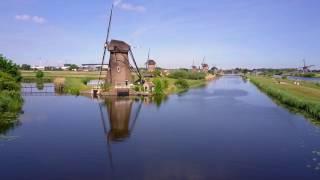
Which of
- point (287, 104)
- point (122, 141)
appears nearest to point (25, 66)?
point (287, 104)

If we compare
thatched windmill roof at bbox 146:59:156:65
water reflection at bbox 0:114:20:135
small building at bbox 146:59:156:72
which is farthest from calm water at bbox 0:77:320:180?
small building at bbox 146:59:156:72

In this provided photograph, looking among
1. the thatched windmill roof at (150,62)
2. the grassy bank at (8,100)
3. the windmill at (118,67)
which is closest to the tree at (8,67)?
the grassy bank at (8,100)

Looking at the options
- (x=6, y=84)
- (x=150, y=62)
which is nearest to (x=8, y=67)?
(x=6, y=84)

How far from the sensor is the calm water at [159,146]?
1391 centimetres

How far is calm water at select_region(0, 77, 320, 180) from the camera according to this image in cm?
1391

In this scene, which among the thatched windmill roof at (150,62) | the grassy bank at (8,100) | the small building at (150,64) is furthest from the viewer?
the small building at (150,64)

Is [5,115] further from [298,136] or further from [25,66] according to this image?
[25,66]

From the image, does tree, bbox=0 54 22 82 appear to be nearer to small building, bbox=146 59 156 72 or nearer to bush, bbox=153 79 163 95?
bush, bbox=153 79 163 95

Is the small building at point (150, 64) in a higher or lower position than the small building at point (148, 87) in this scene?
higher

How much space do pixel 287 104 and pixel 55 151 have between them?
26295mm

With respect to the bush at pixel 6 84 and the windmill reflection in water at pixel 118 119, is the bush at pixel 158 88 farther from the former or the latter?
the bush at pixel 6 84

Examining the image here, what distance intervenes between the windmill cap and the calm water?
51.3 ft

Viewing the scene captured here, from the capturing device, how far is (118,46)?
45.1 meters

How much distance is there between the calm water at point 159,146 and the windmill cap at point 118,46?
15.6 m
